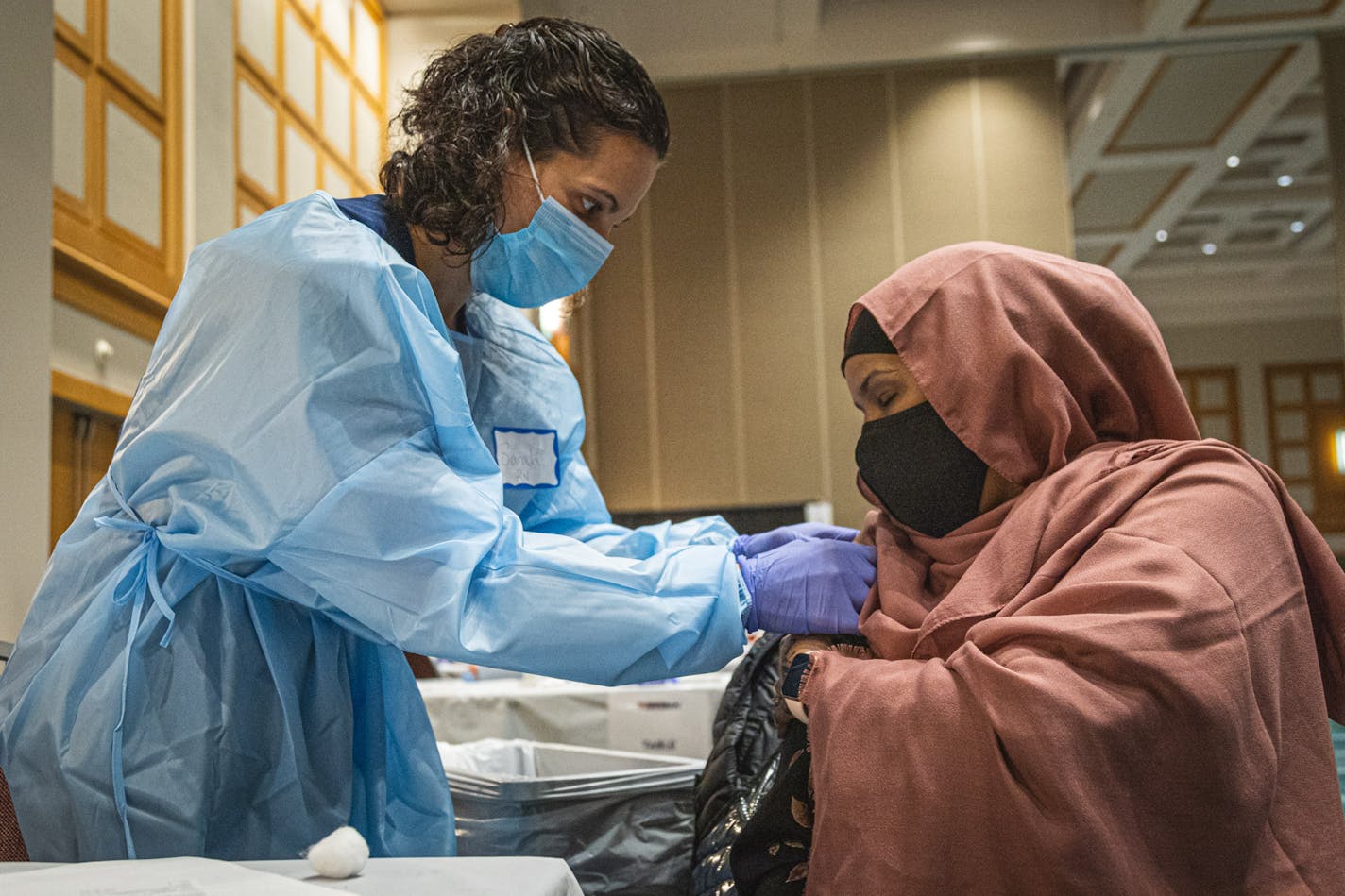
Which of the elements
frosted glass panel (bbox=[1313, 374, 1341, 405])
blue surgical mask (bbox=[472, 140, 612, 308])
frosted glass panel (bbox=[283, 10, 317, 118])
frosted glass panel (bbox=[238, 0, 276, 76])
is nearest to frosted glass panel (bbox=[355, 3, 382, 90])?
frosted glass panel (bbox=[283, 10, 317, 118])

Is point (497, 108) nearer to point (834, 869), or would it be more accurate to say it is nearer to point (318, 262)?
point (318, 262)

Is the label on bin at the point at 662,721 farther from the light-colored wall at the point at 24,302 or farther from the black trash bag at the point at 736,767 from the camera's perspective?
the light-colored wall at the point at 24,302

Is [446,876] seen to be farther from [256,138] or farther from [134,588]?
[256,138]

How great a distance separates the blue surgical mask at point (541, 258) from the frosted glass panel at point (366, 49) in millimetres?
5409

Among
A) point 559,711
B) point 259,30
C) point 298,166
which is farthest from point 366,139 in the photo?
point 559,711

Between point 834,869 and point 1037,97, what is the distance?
714 centimetres

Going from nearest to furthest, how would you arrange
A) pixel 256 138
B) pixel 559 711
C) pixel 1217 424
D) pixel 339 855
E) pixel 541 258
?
pixel 339 855
pixel 541 258
pixel 559 711
pixel 256 138
pixel 1217 424

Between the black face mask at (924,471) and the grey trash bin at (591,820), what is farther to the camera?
the grey trash bin at (591,820)

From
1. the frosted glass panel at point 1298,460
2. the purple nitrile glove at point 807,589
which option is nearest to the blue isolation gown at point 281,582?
the purple nitrile glove at point 807,589

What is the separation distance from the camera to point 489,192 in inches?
58.5

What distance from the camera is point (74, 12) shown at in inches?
148

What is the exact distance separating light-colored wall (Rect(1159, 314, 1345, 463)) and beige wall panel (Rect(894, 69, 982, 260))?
25.9 feet

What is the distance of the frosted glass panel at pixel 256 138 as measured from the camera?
4965mm

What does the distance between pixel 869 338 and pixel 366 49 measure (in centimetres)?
602
